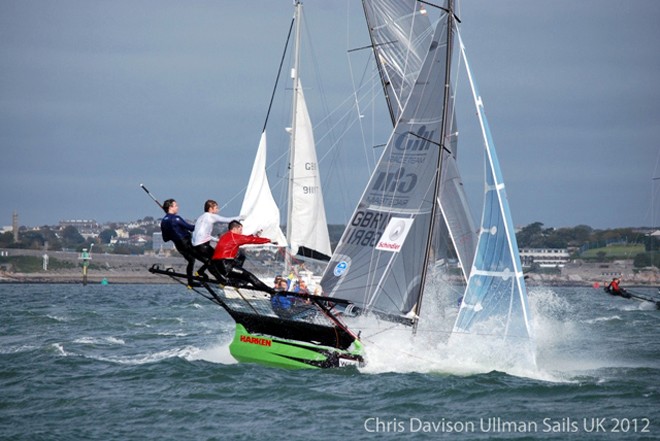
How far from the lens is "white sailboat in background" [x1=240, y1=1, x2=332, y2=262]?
34.3 meters

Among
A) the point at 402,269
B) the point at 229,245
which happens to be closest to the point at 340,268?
the point at 402,269

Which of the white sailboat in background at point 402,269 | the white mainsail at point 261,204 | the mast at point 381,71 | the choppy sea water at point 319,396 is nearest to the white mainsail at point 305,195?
the white mainsail at point 261,204

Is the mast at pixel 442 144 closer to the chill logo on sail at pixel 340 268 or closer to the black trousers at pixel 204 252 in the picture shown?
the chill logo on sail at pixel 340 268

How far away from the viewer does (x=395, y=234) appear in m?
18.1

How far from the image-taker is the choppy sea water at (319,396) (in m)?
13.0

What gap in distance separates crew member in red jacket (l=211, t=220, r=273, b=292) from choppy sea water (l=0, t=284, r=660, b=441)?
1.66 metres

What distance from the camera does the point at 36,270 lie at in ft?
392

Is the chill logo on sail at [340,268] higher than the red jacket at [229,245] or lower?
lower

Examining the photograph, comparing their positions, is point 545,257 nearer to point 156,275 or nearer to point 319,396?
point 156,275

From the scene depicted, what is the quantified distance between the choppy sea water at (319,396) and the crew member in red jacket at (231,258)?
1662 mm

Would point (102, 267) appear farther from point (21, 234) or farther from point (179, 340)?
point (179, 340)

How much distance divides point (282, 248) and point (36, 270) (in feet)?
299

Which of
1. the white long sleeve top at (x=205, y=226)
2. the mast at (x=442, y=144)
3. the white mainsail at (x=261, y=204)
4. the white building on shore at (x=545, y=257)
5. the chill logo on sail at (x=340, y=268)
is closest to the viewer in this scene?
the white long sleeve top at (x=205, y=226)

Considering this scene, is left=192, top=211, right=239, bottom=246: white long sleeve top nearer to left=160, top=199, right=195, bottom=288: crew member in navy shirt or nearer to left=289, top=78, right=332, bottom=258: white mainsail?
left=160, top=199, right=195, bottom=288: crew member in navy shirt
